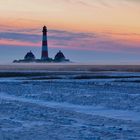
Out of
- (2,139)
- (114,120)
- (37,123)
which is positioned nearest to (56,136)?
(2,139)

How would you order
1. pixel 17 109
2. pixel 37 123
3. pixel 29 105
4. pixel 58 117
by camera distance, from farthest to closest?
pixel 29 105
pixel 17 109
pixel 58 117
pixel 37 123

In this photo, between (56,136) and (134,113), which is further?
(134,113)

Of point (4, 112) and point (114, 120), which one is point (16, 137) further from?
point (4, 112)

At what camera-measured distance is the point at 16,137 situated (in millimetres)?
13461

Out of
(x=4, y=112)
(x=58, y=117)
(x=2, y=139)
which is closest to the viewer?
(x=2, y=139)

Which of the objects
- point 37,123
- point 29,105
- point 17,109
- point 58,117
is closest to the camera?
point 37,123

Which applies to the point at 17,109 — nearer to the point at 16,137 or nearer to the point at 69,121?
the point at 69,121

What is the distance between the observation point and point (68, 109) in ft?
68.5

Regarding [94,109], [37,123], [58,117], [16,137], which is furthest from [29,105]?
[16,137]

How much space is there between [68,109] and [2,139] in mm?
8054

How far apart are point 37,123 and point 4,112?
3650 millimetres

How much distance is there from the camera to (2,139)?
13.0 meters

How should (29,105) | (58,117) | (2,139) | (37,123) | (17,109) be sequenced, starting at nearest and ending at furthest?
(2,139)
(37,123)
(58,117)
(17,109)
(29,105)

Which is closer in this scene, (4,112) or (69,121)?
(69,121)
